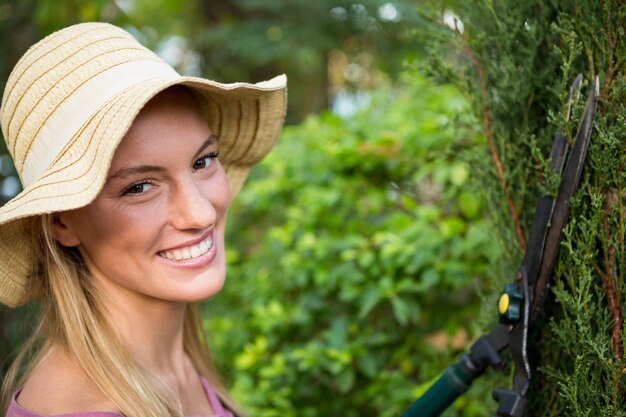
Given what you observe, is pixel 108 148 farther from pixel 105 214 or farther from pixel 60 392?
pixel 60 392

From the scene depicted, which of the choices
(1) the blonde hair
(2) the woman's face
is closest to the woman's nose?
(2) the woman's face

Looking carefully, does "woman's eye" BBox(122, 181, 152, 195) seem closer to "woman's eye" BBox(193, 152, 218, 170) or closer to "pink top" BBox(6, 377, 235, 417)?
"woman's eye" BBox(193, 152, 218, 170)

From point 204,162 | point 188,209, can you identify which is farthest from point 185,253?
point 204,162

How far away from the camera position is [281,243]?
11.7 feet

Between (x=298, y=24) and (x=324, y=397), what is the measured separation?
5.43m

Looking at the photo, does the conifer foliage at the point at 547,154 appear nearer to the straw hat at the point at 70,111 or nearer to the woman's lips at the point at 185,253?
the straw hat at the point at 70,111

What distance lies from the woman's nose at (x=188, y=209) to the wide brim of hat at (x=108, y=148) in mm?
236

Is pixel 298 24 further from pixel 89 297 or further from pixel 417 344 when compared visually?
pixel 89 297

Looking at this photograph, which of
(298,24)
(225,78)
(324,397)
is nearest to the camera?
(324,397)

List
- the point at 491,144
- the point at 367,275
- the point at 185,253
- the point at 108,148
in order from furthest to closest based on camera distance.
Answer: the point at 367,275 < the point at 491,144 < the point at 185,253 < the point at 108,148

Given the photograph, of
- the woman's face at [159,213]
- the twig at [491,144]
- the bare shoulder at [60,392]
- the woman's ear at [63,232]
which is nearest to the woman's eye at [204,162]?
the woman's face at [159,213]

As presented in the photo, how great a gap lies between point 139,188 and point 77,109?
0.80 ft

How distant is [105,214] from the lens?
5.88ft

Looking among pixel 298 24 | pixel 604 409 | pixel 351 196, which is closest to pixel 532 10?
pixel 604 409
